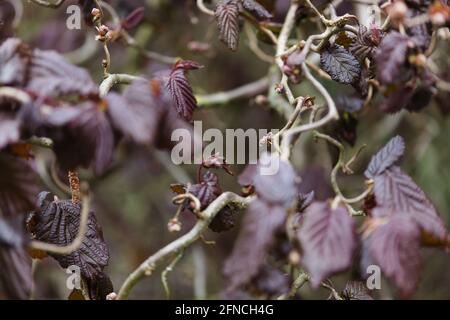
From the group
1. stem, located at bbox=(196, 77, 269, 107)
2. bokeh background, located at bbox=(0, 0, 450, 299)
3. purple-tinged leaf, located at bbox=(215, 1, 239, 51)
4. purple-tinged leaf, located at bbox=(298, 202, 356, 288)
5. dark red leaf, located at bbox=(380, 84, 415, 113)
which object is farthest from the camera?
bokeh background, located at bbox=(0, 0, 450, 299)

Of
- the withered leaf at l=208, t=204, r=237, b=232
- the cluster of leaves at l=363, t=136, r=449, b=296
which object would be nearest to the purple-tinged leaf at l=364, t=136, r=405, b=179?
the cluster of leaves at l=363, t=136, r=449, b=296

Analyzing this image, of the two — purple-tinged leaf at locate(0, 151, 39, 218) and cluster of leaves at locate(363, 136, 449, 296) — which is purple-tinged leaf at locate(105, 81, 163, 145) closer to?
purple-tinged leaf at locate(0, 151, 39, 218)

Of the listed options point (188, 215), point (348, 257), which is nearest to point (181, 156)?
point (348, 257)

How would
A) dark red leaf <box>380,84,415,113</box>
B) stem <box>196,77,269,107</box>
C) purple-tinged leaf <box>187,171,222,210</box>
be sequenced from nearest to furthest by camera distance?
1. dark red leaf <box>380,84,415,113</box>
2. purple-tinged leaf <box>187,171,222,210</box>
3. stem <box>196,77,269,107</box>

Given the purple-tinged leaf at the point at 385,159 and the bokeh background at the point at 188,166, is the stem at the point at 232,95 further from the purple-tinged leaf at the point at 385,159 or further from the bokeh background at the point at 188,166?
the purple-tinged leaf at the point at 385,159

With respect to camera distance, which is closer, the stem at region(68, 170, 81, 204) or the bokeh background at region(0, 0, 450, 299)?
the stem at region(68, 170, 81, 204)

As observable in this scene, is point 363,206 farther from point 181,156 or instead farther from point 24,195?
point 24,195

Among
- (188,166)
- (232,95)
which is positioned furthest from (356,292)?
(188,166)
